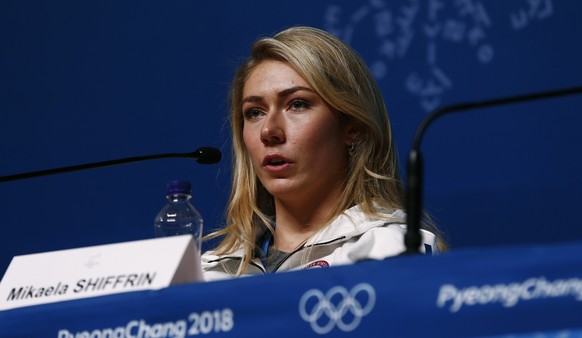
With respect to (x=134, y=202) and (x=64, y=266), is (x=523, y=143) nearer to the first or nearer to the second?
(x=134, y=202)

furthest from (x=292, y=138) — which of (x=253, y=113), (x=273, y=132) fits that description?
(x=253, y=113)

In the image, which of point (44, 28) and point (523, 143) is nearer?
point (523, 143)

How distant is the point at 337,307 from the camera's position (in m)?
1.21

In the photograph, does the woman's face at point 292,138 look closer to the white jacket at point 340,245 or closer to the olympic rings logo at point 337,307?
the white jacket at point 340,245

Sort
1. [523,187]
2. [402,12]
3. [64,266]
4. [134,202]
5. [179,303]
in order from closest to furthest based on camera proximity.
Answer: [179,303]
[64,266]
[523,187]
[402,12]
[134,202]

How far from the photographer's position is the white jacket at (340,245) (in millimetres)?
2066

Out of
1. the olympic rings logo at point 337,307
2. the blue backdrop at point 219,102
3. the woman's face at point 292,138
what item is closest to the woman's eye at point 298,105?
the woman's face at point 292,138

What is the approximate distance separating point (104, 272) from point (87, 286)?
3 cm

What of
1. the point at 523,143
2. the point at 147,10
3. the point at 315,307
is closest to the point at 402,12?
the point at 523,143

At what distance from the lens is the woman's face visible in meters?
2.26

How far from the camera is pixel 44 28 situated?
339 centimetres

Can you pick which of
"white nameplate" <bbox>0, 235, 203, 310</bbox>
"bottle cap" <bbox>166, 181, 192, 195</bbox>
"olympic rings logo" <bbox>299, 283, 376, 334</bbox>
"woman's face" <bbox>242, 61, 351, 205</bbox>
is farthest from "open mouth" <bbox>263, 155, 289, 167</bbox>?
"olympic rings logo" <bbox>299, 283, 376, 334</bbox>

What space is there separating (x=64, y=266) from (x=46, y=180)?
1.83 metres

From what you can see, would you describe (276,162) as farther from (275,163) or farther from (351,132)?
(351,132)
